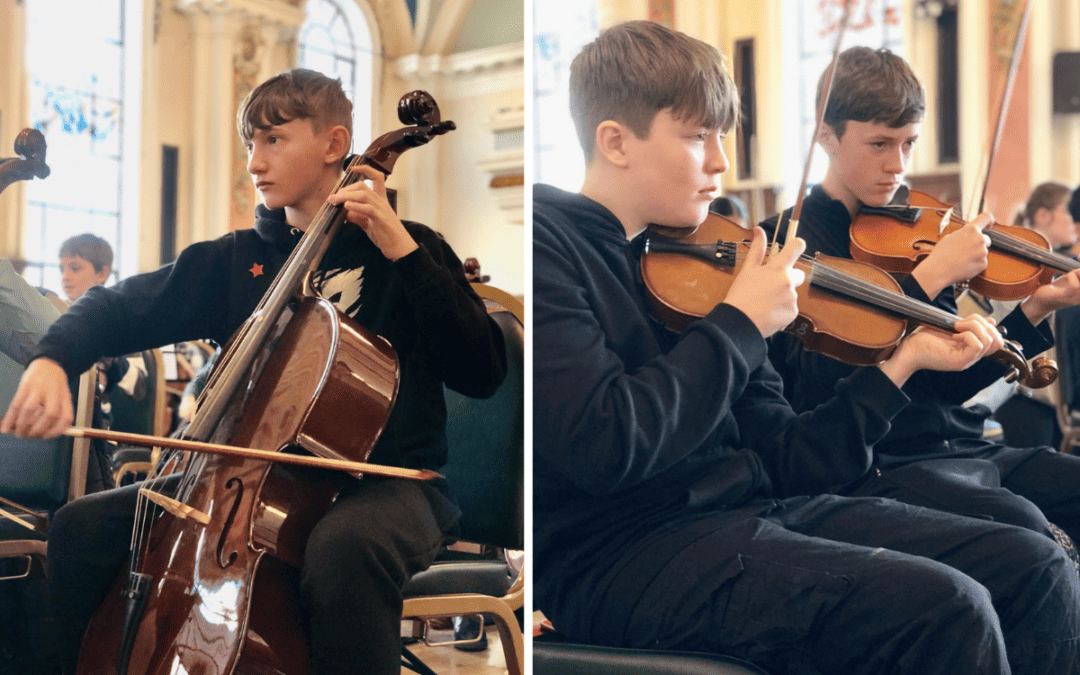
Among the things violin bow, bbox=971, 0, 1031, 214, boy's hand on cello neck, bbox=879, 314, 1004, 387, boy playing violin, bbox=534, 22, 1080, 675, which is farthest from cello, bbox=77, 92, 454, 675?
violin bow, bbox=971, 0, 1031, 214

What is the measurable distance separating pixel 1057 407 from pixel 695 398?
52 cm

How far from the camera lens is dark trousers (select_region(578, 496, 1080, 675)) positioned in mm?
976

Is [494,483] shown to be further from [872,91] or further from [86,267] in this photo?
[872,91]

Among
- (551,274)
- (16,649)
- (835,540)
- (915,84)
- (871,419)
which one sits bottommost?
(16,649)

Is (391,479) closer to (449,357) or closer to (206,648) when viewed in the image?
(449,357)

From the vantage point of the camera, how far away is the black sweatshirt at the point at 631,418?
1082mm

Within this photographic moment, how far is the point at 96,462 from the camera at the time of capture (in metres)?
1.15

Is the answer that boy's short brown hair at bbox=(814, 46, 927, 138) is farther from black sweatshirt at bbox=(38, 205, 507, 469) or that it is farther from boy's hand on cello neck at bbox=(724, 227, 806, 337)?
black sweatshirt at bbox=(38, 205, 507, 469)

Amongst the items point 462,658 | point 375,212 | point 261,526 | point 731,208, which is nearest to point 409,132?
point 375,212

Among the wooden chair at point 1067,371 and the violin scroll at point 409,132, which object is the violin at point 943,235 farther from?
the violin scroll at point 409,132

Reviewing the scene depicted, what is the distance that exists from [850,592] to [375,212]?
0.71 m

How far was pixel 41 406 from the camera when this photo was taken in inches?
45.8

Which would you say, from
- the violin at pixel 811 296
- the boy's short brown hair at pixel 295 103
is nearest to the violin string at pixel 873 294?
the violin at pixel 811 296

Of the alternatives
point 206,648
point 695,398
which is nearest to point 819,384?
point 695,398
